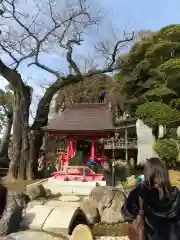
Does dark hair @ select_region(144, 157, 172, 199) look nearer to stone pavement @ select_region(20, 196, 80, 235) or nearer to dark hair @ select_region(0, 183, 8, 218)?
dark hair @ select_region(0, 183, 8, 218)

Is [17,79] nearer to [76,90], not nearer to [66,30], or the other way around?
[66,30]

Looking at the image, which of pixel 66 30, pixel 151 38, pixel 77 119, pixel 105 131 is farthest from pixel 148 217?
pixel 151 38

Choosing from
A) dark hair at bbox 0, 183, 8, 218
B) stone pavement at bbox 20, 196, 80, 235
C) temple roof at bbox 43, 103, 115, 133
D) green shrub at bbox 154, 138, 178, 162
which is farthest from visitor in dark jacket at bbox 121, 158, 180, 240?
green shrub at bbox 154, 138, 178, 162

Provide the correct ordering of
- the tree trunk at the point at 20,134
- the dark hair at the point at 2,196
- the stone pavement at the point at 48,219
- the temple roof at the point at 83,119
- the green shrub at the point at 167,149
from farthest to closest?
1. the green shrub at the point at 167,149
2. the tree trunk at the point at 20,134
3. the temple roof at the point at 83,119
4. the stone pavement at the point at 48,219
5. the dark hair at the point at 2,196

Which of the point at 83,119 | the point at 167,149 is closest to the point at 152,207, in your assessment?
the point at 83,119

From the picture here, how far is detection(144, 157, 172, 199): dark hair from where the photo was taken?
8.46 feet

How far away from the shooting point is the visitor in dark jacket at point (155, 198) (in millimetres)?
2594

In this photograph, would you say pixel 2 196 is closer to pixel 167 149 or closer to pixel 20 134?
pixel 20 134

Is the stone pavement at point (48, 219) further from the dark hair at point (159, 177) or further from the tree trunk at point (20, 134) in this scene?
the tree trunk at point (20, 134)

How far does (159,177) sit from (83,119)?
41.2 ft

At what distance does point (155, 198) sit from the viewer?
2.64 metres

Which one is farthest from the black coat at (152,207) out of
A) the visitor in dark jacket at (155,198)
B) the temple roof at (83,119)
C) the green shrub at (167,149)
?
the green shrub at (167,149)

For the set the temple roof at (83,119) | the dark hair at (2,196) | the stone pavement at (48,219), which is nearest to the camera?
the dark hair at (2,196)

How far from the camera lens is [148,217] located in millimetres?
2664
